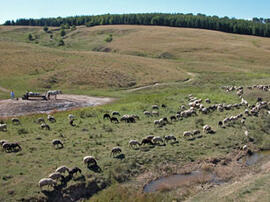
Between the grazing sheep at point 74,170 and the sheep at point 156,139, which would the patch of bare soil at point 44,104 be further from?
the grazing sheep at point 74,170

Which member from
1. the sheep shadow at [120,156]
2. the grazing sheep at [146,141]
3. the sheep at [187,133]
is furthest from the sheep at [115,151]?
the sheep at [187,133]

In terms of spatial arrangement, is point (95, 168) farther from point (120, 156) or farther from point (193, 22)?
point (193, 22)

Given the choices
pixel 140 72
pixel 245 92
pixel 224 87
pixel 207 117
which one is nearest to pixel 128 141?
pixel 207 117

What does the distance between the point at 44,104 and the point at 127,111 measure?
11.9m

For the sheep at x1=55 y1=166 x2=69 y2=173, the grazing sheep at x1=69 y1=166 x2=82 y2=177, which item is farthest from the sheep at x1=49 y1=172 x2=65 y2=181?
the grazing sheep at x1=69 y1=166 x2=82 y2=177

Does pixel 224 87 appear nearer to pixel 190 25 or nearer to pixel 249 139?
pixel 249 139

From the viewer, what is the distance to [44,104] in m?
41.3

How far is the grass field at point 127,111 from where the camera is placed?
19.0m

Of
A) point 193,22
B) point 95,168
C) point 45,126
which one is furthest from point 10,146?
point 193,22

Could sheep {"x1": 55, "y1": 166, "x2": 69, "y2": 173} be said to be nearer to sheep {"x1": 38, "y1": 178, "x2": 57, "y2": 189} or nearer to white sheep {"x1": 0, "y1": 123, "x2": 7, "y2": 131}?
sheep {"x1": 38, "y1": 178, "x2": 57, "y2": 189}

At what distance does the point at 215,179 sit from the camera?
2047 centimetres

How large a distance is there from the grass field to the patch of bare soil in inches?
160

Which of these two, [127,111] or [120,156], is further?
[127,111]

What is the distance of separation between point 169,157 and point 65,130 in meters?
10.5
